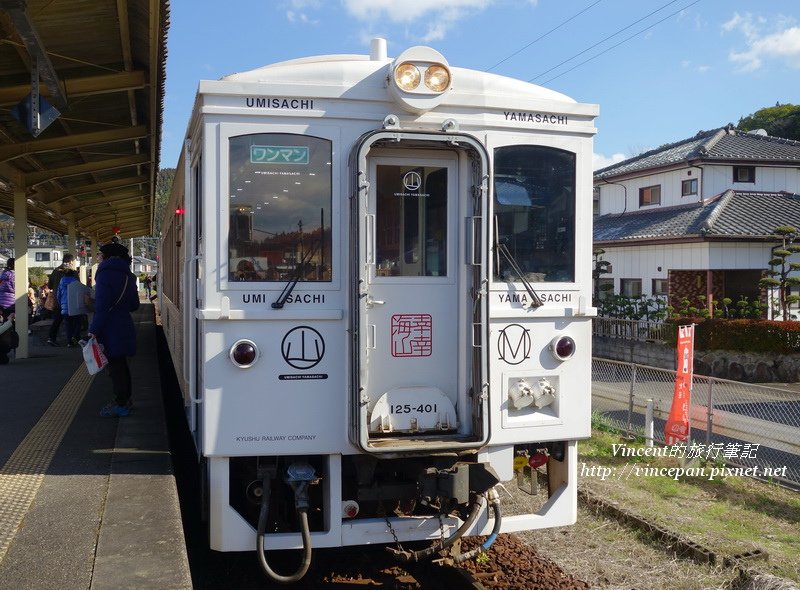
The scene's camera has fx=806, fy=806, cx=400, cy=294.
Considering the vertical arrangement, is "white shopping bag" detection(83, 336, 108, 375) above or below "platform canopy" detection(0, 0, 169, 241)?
below

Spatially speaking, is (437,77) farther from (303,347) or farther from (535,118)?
(303,347)

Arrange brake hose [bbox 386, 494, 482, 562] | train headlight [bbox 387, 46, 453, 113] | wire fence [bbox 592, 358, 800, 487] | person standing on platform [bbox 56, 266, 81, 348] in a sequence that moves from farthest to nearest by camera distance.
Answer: person standing on platform [bbox 56, 266, 81, 348]
wire fence [bbox 592, 358, 800, 487]
brake hose [bbox 386, 494, 482, 562]
train headlight [bbox 387, 46, 453, 113]

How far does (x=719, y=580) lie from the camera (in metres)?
5.20

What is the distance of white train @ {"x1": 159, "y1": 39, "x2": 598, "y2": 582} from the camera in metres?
4.55

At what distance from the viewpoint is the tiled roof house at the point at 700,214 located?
22750 millimetres

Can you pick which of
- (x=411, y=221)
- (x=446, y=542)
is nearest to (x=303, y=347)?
(x=411, y=221)

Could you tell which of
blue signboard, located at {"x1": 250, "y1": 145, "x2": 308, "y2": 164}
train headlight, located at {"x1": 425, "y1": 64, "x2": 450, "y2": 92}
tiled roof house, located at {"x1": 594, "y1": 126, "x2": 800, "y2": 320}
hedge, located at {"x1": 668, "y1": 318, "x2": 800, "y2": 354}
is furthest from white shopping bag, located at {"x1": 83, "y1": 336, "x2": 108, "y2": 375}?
tiled roof house, located at {"x1": 594, "y1": 126, "x2": 800, "y2": 320}

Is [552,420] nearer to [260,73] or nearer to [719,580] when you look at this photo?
[719,580]

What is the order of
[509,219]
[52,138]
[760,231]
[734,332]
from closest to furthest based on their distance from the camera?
1. [509,219]
2. [52,138]
3. [734,332]
4. [760,231]

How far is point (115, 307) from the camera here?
7.10m

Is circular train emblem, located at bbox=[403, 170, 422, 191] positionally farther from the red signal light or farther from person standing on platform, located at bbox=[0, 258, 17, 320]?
person standing on platform, located at bbox=[0, 258, 17, 320]

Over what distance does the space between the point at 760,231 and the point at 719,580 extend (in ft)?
64.2

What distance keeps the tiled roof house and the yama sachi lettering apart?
18532 mm

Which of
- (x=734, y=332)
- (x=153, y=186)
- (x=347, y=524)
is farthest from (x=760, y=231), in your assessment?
(x=347, y=524)
